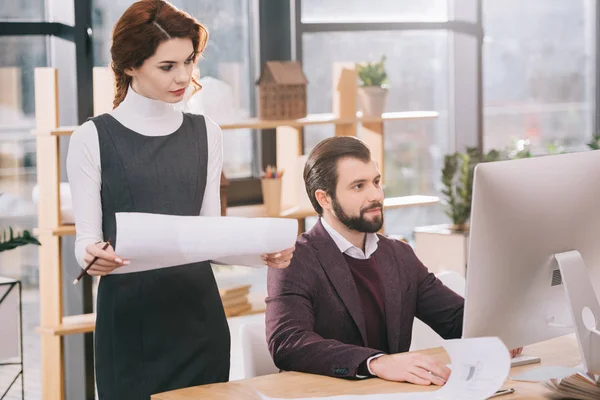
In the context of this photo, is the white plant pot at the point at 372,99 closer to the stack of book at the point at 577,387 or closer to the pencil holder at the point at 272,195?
the pencil holder at the point at 272,195

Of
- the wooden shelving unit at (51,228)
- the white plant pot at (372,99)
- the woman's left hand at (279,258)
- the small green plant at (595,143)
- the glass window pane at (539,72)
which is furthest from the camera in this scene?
the glass window pane at (539,72)

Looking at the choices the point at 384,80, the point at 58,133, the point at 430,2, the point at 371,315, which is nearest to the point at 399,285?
the point at 371,315

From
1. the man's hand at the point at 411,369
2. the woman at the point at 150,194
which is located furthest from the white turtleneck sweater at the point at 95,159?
the man's hand at the point at 411,369

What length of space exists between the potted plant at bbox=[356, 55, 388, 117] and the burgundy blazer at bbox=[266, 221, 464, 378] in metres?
1.78

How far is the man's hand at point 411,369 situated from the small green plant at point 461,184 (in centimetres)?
264

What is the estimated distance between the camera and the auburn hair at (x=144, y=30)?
83.9 inches

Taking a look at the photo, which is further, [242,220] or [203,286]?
[203,286]

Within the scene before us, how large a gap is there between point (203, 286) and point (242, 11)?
7.83 ft

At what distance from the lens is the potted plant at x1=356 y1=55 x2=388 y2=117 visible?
165 inches

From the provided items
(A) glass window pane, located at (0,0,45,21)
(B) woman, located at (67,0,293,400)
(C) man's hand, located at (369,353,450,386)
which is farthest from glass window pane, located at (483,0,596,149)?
(C) man's hand, located at (369,353,450,386)

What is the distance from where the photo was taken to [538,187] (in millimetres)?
1897

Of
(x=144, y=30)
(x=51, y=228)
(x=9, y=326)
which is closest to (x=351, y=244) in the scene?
(x=144, y=30)

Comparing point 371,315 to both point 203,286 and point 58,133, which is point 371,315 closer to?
point 203,286

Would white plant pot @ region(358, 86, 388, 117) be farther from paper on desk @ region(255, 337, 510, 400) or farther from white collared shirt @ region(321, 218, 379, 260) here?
paper on desk @ region(255, 337, 510, 400)
